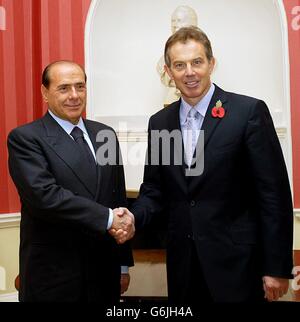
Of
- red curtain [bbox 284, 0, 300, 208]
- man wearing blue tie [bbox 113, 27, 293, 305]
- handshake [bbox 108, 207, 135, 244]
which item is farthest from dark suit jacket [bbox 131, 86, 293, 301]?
red curtain [bbox 284, 0, 300, 208]

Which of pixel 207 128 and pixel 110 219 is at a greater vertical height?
pixel 207 128

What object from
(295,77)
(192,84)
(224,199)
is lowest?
(224,199)

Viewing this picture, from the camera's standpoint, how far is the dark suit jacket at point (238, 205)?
1.67m

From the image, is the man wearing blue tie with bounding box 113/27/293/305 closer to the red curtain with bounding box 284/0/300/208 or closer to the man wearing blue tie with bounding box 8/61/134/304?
the man wearing blue tie with bounding box 8/61/134/304

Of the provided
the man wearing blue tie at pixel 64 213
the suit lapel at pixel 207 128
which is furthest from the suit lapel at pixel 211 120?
the man wearing blue tie at pixel 64 213

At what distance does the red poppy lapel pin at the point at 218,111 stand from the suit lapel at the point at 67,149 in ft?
1.85

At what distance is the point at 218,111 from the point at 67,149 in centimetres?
62

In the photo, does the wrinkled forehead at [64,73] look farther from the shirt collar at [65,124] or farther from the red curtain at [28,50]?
the red curtain at [28,50]

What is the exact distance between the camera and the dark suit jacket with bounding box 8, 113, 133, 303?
179 centimetres

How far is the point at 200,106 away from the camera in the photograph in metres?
1.81

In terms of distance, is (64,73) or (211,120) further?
(64,73)

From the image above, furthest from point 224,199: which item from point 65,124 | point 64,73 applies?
point 64,73

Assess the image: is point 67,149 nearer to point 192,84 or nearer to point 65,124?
point 65,124

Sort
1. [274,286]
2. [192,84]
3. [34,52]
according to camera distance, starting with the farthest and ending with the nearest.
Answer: [34,52]
[192,84]
[274,286]
